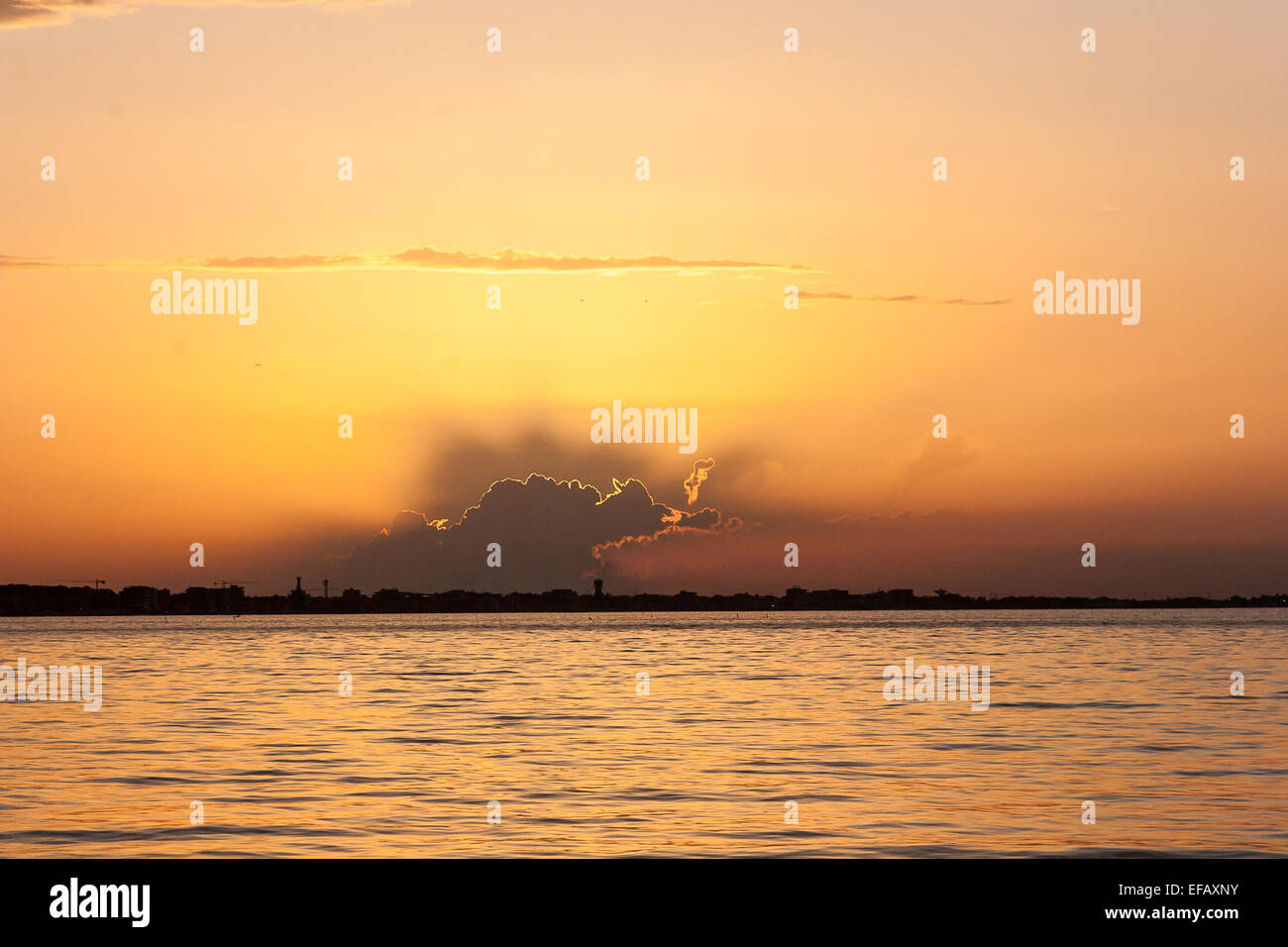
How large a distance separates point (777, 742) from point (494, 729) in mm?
11179

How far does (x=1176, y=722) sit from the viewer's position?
48844 mm

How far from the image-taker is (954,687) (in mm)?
71562

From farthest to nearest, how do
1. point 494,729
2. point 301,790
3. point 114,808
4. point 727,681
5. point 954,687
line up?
point 727,681 < point 954,687 < point 494,729 < point 301,790 < point 114,808

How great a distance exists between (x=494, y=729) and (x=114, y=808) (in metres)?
19.9

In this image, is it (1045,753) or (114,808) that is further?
(1045,753)

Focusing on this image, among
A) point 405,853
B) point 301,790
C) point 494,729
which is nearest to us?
point 405,853
